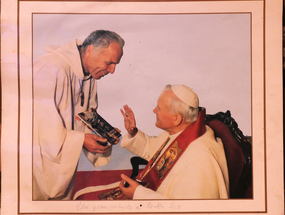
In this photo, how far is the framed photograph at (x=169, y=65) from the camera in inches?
75.1

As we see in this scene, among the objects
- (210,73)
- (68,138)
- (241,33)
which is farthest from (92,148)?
(241,33)

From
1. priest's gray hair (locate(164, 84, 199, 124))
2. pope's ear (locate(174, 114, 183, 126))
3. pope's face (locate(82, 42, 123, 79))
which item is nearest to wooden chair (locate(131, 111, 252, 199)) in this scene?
priest's gray hair (locate(164, 84, 199, 124))

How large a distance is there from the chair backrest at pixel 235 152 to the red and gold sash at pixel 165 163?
0.39 feet

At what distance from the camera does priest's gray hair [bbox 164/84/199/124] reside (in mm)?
1922

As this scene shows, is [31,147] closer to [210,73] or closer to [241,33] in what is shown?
[210,73]

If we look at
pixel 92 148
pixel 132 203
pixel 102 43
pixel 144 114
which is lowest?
pixel 132 203

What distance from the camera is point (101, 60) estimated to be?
6.39 feet

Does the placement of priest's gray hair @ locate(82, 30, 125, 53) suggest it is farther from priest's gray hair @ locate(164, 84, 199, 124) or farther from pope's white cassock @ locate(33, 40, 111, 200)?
priest's gray hair @ locate(164, 84, 199, 124)

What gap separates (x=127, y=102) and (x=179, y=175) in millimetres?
699

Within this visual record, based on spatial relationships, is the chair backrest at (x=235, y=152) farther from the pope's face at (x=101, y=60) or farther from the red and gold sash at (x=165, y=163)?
the pope's face at (x=101, y=60)

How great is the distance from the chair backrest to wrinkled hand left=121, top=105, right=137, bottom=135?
0.59 m

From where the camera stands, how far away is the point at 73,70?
1.94 meters

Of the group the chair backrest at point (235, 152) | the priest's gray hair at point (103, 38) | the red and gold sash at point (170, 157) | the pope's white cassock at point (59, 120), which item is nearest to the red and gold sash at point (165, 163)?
the red and gold sash at point (170, 157)

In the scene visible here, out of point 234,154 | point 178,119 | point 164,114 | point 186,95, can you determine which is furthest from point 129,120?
point 234,154
